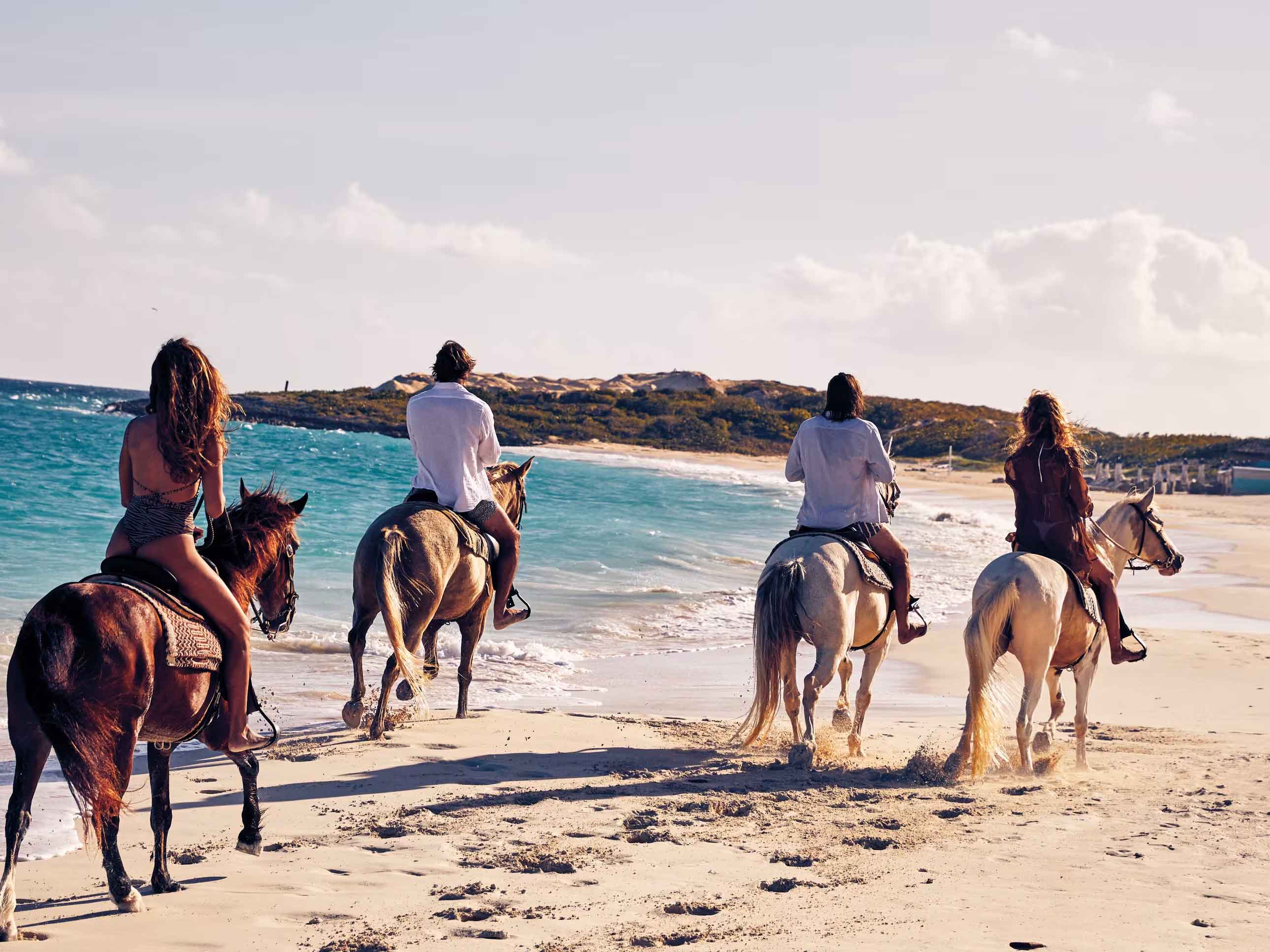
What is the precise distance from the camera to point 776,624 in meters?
7.14

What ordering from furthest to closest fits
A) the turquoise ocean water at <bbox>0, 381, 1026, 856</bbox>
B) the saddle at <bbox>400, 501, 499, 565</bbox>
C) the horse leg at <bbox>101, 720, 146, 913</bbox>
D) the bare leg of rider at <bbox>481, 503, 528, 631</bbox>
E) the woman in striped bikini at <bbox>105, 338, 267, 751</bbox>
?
1. the turquoise ocean water at <bbox>0, 381, 1026, 856</bbox>
2. the bare leg of rider at <bbox>481, 503, 528, 631</bbox>
3. the saddle at <bbox>400, 501, 499, 565</bbox>
4. the woman in striped bikini at <bbox>105, 338, 267, 751</bbox>
5. the horse leg at <bbox>101, 720, 146, 913</bbox>

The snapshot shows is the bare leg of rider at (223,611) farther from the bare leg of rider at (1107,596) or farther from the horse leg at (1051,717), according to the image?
the bare leg of rider at (1107,596)

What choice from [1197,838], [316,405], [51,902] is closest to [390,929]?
[51,902]

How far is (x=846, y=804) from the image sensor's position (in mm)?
6379

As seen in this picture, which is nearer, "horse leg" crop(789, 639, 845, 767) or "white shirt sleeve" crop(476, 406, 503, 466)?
"horse leg" crop(789, 639, 845, 767)

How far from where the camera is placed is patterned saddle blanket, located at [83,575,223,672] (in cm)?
447

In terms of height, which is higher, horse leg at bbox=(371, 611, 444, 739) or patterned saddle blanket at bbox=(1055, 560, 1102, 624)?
patterned saddle blanket at bbox=(1055, 560, 1102, 624)

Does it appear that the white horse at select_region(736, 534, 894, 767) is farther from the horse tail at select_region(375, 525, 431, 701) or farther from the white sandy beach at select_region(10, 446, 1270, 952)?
the horse tail at select_region(375, 525, 431, 701)

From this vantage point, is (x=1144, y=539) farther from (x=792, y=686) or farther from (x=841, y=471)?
(x=792, y=686)

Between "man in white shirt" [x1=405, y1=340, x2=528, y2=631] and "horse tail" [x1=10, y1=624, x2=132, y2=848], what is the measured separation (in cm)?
379

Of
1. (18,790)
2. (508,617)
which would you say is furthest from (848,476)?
(18,790)

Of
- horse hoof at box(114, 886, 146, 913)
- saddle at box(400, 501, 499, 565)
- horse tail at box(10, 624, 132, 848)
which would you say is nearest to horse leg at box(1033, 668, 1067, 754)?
saddle at box(400, 501, 499, 565)

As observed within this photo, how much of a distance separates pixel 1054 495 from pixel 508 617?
408 cm


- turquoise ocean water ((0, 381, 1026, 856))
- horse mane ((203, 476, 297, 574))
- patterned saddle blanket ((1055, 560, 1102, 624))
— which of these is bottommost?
turquoise ocean water ((0, 381, 1026, 856))
